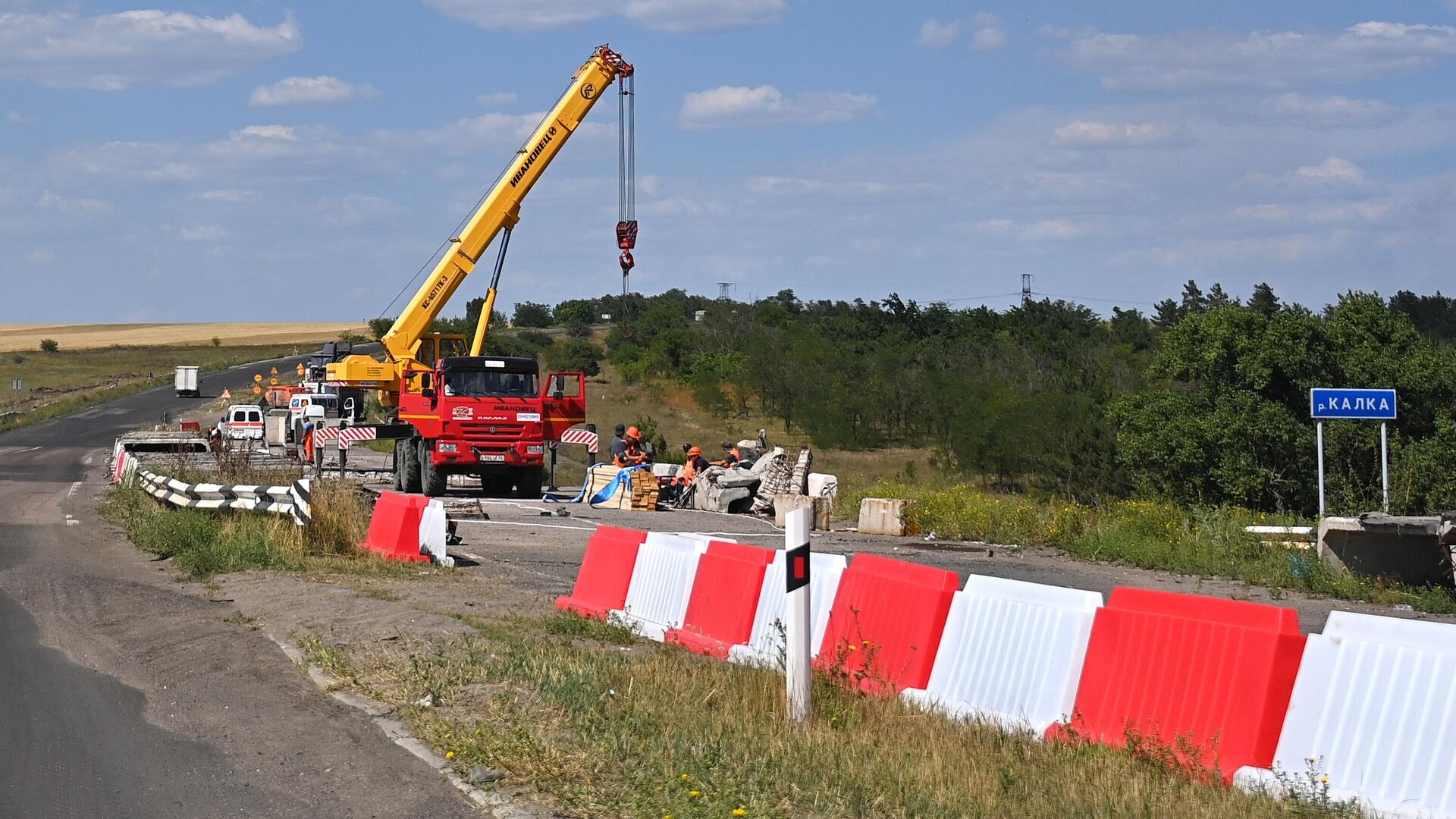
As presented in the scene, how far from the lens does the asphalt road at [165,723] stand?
6.57 metres

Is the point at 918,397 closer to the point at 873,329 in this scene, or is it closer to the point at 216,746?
the point at 873,329

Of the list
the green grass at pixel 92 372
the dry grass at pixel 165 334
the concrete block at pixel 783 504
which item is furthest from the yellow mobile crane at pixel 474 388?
the dry grass at pixel 165 334

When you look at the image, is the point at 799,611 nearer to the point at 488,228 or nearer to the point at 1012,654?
the point at 1012,654

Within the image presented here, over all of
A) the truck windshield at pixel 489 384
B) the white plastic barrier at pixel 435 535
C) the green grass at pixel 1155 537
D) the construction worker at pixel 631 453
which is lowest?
the green grass at pixel 1155 537

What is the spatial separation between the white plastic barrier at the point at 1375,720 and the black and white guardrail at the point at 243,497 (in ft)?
40.4

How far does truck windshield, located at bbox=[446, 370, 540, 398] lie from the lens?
28828 millimetres

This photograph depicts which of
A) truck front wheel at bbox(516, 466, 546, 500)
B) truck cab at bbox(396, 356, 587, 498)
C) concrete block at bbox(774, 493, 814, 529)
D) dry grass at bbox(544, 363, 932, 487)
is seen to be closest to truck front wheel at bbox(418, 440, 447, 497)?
truck cab at bbox(396, 356, 587, 498)

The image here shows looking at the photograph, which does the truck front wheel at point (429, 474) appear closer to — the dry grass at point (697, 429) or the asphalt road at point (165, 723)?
the dry grass at point (697, 429)

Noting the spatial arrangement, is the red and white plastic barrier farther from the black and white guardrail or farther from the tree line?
the tree line

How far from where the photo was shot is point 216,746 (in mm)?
7594

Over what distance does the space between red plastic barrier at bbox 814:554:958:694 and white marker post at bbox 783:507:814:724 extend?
2.41ft

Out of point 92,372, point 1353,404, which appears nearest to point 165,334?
point 92,372

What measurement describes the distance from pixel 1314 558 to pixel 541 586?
8.82 m

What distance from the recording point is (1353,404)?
1900 centimetres
